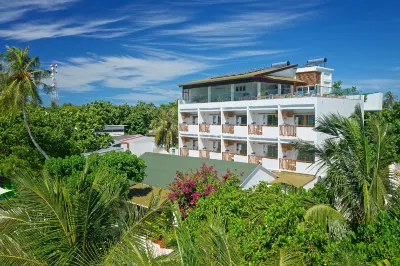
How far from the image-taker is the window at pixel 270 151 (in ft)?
86.5

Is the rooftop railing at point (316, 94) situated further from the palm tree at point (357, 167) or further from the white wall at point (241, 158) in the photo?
the palm tree at point (357, 167)

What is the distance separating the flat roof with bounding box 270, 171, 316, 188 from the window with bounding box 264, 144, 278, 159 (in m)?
2.87

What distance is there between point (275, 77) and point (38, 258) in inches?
1023

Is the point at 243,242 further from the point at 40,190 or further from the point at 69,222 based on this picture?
the point at 40,190

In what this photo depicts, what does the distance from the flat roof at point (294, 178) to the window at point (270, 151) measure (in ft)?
9.41

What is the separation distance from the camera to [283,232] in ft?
24.3

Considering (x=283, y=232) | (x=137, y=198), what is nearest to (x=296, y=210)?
(x=283, y=232)

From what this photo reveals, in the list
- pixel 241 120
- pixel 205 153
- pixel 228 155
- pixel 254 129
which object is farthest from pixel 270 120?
pixel 205 153

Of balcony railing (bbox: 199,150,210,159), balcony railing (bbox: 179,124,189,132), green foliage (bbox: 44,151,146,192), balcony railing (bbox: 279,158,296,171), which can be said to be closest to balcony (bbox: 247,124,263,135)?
balcony railing (bbox: 279,158,296,171)

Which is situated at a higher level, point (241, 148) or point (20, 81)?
point (20, 81)

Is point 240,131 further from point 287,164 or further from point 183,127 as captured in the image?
point 183,127

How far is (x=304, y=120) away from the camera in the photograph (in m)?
24.6

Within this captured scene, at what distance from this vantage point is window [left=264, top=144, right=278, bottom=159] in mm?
26359

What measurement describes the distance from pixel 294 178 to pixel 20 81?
19.6 metres
